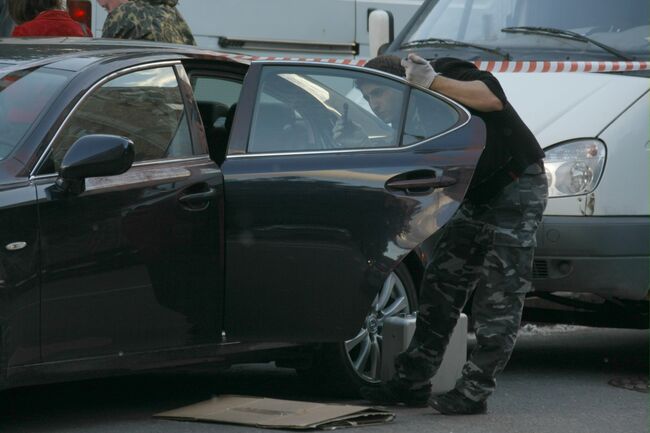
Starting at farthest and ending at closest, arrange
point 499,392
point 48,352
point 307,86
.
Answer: point 499,392
point 307,86
point 48,352

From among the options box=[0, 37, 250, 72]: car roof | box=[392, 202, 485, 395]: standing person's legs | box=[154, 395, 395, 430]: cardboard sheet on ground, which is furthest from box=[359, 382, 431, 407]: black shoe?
box=[0, 37, 250, 72]: car roof

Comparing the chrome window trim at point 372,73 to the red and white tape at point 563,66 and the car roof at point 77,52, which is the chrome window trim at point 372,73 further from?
the red and white tape at point 563,66

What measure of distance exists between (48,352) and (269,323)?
1.03 m

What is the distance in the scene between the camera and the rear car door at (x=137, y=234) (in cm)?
562

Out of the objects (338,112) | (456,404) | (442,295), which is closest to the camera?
(338,112)

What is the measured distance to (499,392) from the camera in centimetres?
750

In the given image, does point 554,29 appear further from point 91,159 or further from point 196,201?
point 91,159

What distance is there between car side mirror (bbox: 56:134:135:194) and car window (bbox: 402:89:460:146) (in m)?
1.48

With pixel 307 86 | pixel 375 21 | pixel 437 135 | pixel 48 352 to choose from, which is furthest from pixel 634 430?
pixel 375 21

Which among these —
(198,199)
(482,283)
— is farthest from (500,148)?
(198,199)

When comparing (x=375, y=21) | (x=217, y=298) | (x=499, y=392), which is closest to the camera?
(x=217, y=298)

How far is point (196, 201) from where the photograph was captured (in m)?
6.08

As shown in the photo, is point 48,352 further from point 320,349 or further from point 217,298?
point 320,349

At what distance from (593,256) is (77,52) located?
2817 millimetres
